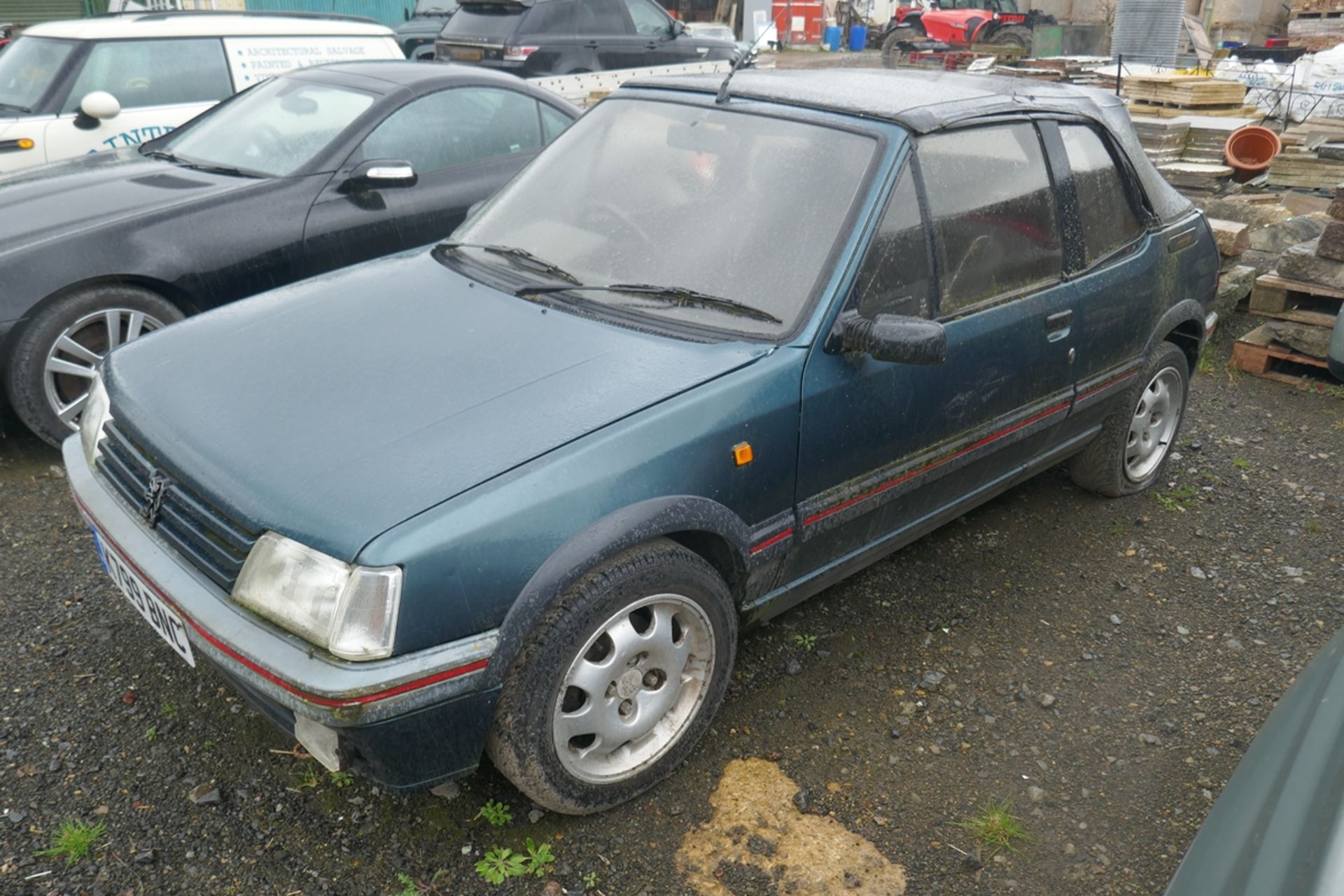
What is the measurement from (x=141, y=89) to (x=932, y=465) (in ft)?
19.1

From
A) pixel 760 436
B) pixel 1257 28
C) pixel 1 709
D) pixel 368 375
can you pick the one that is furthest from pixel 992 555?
pixel 1257 28

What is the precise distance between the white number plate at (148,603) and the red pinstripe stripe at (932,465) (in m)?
1.58

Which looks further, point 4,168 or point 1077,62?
point 1077,62

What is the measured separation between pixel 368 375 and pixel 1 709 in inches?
60.0

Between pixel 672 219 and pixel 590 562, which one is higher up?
pixel 672 219

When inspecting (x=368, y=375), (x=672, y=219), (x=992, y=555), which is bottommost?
(x=992, y=555)

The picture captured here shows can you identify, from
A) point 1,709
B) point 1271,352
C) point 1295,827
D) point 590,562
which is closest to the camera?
point 1295,827

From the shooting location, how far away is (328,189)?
15.3 ft

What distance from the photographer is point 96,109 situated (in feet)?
19.2

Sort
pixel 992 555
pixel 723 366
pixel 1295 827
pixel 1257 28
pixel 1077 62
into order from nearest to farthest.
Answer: pixel 1295 827 < pixel 723 366 < pixel 992 555 < pixel 1077 62 < pixel 1257 28

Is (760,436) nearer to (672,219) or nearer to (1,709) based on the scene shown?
(672,219)

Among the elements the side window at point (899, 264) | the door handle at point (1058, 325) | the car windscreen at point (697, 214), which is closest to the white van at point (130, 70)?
the car windscreen at point (697, 214)

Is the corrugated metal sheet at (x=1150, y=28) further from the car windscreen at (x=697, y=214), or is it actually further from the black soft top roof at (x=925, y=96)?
the car windscreen at (x=697, y=214)

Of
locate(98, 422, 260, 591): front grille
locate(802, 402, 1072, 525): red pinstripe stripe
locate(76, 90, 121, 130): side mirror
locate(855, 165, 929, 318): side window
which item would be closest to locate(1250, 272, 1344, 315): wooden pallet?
locate(802, 402, 1072, 525): red pinstripe stripe
